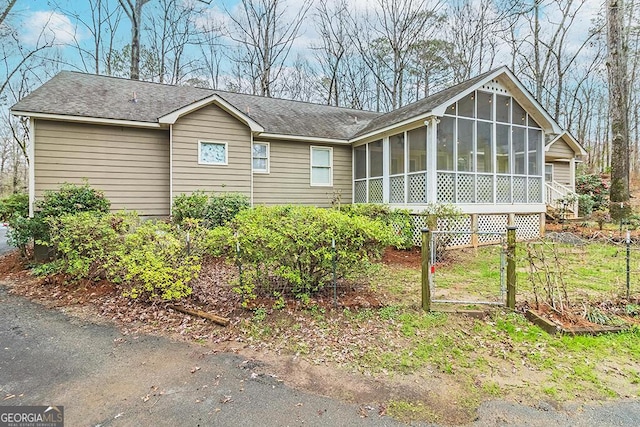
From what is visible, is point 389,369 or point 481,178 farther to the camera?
point 481,178

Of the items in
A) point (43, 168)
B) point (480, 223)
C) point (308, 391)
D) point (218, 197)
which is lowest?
point (308, 391)

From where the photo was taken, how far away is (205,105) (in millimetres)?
10188

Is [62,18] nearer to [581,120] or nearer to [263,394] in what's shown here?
Answer: [263,394]

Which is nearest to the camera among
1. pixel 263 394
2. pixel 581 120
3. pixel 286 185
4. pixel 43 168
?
pixel 263 394

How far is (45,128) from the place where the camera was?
8.98 metres

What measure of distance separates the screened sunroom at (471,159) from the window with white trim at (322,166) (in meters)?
2.23

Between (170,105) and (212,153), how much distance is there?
8.82 ft

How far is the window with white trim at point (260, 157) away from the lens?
38.1ft

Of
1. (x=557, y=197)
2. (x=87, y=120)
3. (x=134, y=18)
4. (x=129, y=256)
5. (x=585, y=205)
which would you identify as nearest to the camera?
(x=129, y=256)

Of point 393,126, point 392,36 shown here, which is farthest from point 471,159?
point 392,36

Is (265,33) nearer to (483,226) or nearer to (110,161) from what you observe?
(110,161)

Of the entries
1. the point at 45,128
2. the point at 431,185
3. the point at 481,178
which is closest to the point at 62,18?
the point at 45,128

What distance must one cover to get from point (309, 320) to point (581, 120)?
3558 centimetres

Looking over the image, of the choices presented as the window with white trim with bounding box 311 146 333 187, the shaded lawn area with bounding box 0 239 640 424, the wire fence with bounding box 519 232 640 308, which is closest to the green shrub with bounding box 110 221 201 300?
the shaded lawn area with bounding box 0 239 640 424
